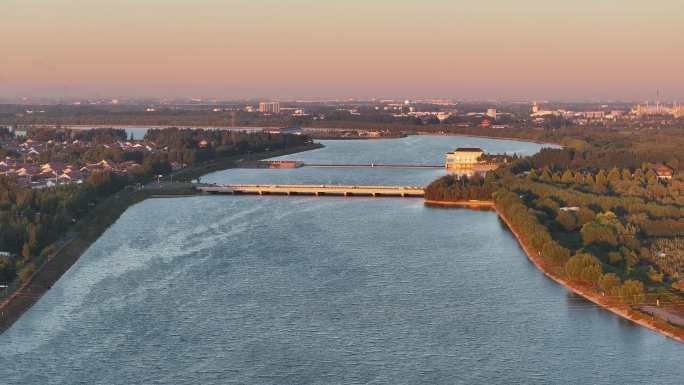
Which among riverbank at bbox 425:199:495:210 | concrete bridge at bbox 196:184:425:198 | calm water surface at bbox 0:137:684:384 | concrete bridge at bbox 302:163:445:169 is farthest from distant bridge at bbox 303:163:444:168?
calm water surface at bbox 0:137:684:384

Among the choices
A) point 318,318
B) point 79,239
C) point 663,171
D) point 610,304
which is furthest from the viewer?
point 663,171

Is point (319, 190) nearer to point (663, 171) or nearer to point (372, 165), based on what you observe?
point (372, 165)

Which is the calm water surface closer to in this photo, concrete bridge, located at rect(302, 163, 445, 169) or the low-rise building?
the low-rise building

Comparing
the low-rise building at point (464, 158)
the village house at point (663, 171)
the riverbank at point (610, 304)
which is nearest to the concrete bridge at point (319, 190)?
the village house at point (663, 171)

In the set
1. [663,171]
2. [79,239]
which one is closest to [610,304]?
[79,239]

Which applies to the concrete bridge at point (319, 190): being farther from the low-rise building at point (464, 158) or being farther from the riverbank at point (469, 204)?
the low-rise building at point (464, 158)

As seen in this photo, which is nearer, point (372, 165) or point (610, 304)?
point (610, 304)

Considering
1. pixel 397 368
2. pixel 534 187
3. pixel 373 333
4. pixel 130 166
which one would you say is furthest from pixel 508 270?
pixel 130 166
